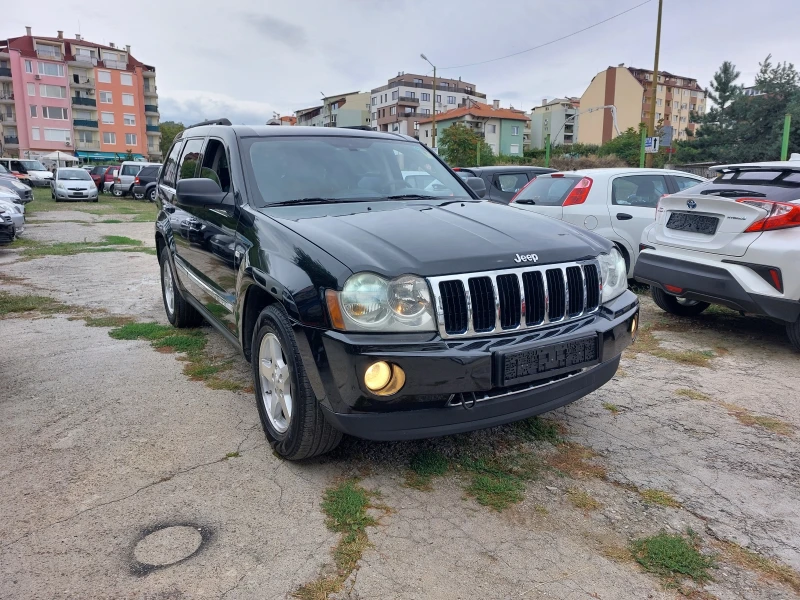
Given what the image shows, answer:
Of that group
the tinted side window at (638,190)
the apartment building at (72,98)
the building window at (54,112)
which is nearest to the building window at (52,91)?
the apartment building at (72,98)

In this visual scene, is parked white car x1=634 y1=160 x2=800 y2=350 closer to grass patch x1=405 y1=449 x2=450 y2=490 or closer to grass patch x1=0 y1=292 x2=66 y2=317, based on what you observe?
grass patch x1=405 y1=449 x2=450 y2=490

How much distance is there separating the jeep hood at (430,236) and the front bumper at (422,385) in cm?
33

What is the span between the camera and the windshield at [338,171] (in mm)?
3824

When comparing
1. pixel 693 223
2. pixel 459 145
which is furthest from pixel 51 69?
pixel 693 223

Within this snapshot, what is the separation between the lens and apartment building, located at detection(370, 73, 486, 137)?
300ft

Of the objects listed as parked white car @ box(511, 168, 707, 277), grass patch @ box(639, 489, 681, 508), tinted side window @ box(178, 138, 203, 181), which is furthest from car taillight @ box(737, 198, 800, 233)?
tinted side window @ box(178, 138, 203, 181)

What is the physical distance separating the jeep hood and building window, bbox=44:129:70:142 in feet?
266

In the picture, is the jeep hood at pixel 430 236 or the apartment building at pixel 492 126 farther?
the apartment building at pixel 492 126

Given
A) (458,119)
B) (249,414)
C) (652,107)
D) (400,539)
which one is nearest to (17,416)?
(249,414)

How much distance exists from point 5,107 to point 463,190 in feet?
277

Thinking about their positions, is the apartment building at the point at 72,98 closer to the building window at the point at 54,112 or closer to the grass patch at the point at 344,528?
the building window at the point at 54,112

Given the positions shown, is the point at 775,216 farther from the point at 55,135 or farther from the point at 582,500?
the point at 55,135

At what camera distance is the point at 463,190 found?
4492 millimetres

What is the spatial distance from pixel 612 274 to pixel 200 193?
253cm
